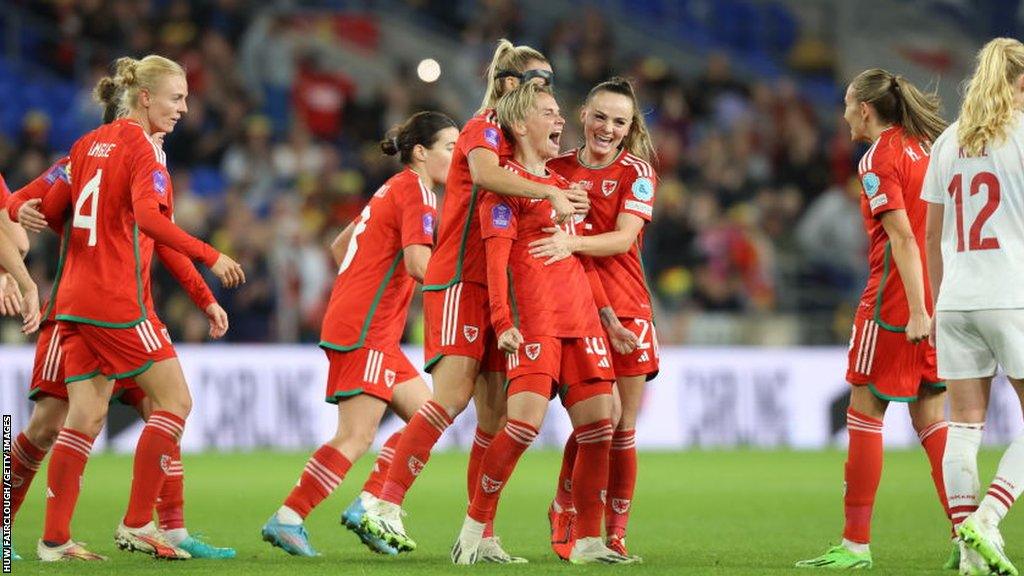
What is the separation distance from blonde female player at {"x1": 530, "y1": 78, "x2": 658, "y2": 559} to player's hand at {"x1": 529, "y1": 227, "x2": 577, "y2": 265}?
350mm

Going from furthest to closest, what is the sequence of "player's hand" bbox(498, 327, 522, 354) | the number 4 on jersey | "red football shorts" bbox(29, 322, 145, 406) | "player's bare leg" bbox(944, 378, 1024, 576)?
"red football shorts" bbox(29, 322, 145, 406) → the number 4 on jersey → "player's hand" bbox(498, 327, 522, 354) → "player's bare leg" bbox(944, 378, 1024, 576)

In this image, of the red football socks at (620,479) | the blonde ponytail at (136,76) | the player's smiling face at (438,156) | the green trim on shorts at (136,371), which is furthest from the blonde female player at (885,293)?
the blonde ponytail at (136,76)

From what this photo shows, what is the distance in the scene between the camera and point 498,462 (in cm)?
712

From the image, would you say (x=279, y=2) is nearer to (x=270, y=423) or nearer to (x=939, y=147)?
(x=270, y=423)

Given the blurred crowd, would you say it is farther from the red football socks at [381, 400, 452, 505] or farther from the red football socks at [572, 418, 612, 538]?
the red football socks at [572, 418, 612, 538]

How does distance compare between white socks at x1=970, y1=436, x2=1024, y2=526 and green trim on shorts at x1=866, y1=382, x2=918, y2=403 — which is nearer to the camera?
white socks at x1=970, y1=436, x2=1024, y2=526

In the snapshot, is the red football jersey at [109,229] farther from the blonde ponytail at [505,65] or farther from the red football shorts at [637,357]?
the red football shorts at [637,357]

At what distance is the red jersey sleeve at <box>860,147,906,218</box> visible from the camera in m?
7.21

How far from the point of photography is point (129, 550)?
7547 mm

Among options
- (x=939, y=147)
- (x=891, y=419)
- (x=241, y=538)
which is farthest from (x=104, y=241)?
(x=891, y=419)

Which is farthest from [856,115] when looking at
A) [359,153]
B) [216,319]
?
[359,153]

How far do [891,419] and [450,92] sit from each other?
834 cm

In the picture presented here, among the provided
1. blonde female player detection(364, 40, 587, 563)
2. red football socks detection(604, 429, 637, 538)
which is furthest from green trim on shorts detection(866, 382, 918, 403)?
blonde female player detection(364, 40, 587, 563)

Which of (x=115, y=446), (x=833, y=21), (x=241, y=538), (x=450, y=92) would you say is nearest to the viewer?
(x=241, y=538)
